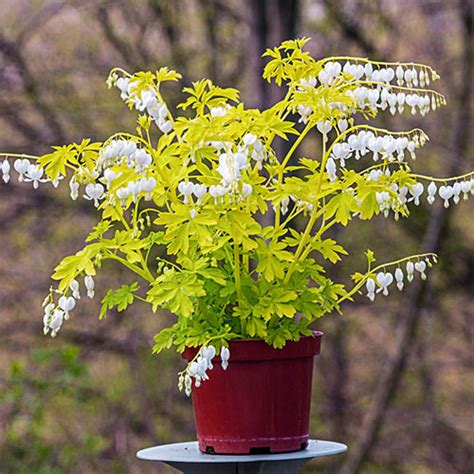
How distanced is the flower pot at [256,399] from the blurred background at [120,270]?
4385 mm

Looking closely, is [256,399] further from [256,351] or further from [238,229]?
[238,229]

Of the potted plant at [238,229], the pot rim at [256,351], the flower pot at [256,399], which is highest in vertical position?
the potted plant at [238,229]

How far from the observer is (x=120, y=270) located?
6.94 metres

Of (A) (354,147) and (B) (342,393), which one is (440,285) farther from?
(A) (354,147)

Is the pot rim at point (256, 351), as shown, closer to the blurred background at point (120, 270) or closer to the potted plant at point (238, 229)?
the potted plant at point (238, 229)

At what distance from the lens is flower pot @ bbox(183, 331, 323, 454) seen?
7.50 feet

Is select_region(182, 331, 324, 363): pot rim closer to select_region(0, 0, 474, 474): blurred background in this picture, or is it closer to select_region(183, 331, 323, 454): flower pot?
select_region(183, 331, 323, 454): flower pot

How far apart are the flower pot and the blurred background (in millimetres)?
4385

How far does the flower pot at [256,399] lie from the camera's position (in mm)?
2287

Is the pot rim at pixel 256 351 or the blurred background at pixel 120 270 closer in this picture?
the pot rim at pixel 256 351

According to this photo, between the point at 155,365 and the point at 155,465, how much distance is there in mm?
738

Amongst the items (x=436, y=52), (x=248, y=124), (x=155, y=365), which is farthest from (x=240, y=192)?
(x=436, y=52)

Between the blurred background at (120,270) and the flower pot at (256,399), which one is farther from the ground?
the blurred background at (120,270)

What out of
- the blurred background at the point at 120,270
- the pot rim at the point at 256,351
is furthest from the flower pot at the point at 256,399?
the blurred background at the point at 120,270
